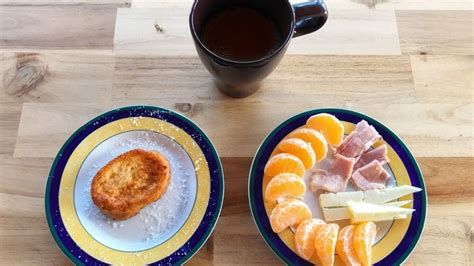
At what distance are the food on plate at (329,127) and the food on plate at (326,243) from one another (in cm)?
23

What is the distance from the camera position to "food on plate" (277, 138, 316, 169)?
1.08 metres

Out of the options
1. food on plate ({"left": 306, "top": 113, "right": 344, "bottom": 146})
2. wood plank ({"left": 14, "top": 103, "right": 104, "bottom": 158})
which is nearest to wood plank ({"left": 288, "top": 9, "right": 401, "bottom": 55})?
food on plate ({"left": 306, "top": 113, "right": 344, "bottom": 146})

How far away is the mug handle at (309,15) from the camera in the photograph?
108 cm

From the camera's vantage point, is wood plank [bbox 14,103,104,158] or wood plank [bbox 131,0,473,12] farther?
wood plank [bbox 131,0,473,12]

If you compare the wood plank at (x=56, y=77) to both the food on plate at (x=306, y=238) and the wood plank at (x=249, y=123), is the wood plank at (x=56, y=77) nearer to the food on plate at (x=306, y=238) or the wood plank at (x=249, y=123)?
the wood plank at (x=249, y=123)

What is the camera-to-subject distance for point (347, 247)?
99 centimetres

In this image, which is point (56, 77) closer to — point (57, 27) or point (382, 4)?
point (57, 27)

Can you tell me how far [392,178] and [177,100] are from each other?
0.61 metres

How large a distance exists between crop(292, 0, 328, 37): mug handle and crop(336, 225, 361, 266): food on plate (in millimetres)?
479

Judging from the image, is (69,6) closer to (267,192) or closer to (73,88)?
(73,88)

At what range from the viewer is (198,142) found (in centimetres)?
113

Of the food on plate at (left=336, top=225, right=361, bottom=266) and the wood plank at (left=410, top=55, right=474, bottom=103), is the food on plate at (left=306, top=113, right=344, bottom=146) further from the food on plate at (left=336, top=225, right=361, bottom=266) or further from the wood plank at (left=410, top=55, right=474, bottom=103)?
the wood plank at (left=410, top=55, right=474, bottom=103)

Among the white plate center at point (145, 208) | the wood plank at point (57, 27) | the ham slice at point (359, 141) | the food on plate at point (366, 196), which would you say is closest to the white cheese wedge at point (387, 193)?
the food on plate at point (366, 196)

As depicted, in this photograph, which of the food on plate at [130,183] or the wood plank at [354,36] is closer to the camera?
the food on plate at [130,183]
